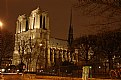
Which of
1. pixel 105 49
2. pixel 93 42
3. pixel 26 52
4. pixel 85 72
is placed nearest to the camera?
pixel 85 72

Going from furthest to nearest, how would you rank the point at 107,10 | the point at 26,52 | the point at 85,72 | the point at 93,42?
the point at 26,52 → the point at 93,42 → the point at 85,72 → the point at 107,10

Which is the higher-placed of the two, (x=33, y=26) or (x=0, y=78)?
(x=33, y=26)

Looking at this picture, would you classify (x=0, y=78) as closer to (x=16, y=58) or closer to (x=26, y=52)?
(x=26, y=52)

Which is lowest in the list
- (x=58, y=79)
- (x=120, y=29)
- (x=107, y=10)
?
(x=58, y=79)

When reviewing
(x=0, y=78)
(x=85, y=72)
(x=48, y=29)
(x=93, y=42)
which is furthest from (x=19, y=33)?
(x=85, y=72)

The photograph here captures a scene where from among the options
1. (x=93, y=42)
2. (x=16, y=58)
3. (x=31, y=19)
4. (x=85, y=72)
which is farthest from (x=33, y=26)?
(x=85, y=72)

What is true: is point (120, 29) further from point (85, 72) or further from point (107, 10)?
point (85, 72)

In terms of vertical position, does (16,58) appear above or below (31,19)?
below

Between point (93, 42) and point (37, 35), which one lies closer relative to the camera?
point (93, 42)

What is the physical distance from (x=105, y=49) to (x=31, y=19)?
82338 mm

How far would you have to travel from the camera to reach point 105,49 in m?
48.8

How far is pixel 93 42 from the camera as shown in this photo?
54.8 meters

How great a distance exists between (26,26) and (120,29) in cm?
12103

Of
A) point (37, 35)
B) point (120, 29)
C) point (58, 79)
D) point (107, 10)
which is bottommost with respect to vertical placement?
point (58, 79)
